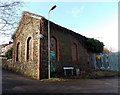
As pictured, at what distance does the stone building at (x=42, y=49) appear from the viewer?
1146 centimetres

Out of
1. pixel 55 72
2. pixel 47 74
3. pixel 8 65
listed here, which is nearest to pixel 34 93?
pixel 47 74

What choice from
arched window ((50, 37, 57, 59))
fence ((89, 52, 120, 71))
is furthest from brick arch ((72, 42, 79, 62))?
fence ((89, 52, 120, 71))

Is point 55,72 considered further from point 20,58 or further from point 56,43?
point 20,58

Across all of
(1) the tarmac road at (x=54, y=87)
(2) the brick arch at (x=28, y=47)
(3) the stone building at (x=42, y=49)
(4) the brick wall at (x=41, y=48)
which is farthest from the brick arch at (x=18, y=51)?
(1) the tarmac road at (x=54, y=87)

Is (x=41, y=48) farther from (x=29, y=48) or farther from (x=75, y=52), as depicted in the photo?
(x=75, y=52)

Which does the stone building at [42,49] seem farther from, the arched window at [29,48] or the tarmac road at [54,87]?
the tarmac road at [54,87]

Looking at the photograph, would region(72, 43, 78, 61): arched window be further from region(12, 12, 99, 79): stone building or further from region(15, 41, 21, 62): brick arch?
region(15, 41, 21, 62): brick arch

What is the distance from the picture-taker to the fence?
17.8 metres

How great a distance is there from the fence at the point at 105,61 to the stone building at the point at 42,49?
9.29 ft

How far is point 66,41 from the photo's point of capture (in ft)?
47.7

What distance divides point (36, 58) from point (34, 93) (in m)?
5.50

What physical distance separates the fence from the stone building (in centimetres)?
283

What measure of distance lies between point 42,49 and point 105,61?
11280 millimetres

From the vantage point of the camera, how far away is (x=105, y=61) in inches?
743
